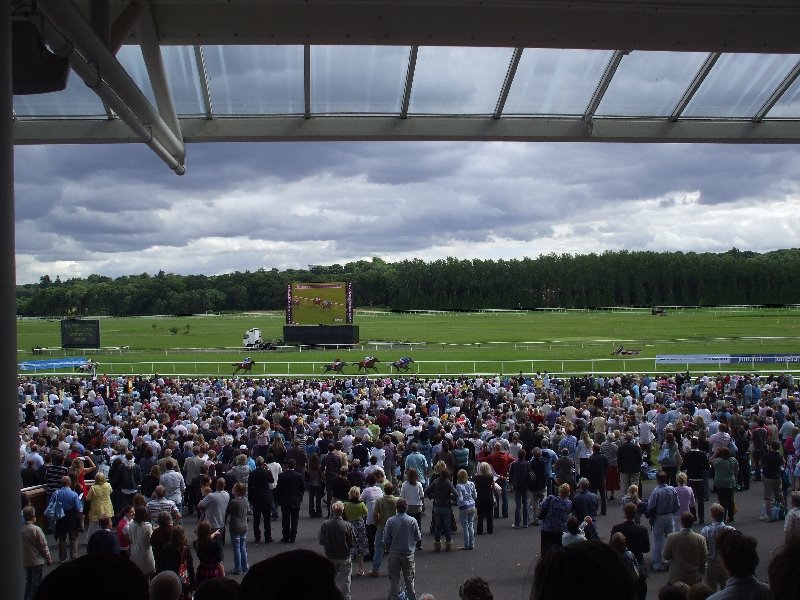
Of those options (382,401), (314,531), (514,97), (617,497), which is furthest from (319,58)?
(382,401)

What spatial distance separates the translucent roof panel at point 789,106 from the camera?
5512 millimetres

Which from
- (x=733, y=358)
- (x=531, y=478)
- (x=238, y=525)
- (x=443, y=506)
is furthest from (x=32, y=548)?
(x=733, y=358)

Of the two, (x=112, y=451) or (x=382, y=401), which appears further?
(x=382, y=401)

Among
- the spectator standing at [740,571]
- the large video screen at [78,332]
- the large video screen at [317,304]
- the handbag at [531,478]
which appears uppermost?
the large video screen at [317,304]

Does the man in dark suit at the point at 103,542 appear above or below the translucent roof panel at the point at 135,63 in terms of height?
below

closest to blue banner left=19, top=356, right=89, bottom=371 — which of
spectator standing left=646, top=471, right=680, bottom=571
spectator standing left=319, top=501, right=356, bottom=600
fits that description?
spectator standing left=319, top=501, right=356, bottom=600

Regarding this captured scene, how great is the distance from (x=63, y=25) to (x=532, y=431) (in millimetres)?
12043

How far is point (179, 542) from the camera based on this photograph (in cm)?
654

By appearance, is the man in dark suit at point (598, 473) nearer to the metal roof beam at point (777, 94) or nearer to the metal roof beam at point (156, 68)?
the metal roof beam at point (777, 94)

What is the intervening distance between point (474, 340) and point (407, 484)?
180 feet

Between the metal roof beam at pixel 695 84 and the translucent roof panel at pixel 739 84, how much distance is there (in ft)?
0.16

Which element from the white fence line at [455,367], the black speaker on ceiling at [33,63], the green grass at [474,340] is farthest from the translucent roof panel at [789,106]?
the white fence line at [455,367]

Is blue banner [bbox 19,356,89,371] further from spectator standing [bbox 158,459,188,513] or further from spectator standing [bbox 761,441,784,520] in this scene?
spectator standing [bbox 761,441,784,520]

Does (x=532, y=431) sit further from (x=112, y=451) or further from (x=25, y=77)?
(x=25, y=77)
